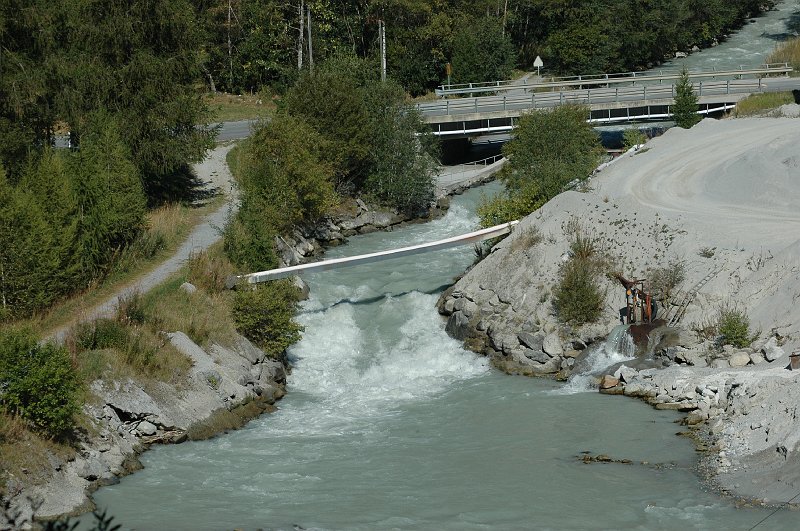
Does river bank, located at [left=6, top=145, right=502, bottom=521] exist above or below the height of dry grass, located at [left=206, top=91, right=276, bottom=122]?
below

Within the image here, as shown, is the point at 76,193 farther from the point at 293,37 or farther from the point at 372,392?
the point at 293,37

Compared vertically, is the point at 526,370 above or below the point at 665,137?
below

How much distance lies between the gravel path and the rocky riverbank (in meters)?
9.09

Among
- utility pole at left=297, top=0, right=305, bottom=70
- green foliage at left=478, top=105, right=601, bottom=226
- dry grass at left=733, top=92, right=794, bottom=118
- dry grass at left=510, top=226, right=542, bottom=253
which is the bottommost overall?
dry grass at left=510, top=226, right=542, bottom=253

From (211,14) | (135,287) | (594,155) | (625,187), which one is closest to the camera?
(135,287)

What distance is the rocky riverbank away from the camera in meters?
26.2

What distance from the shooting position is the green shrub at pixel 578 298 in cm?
3388

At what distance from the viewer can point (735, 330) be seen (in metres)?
31.2

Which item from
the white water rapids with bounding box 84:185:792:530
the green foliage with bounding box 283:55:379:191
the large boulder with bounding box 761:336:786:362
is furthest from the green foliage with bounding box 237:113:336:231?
the large boulder with bounding box 761:336:786:362

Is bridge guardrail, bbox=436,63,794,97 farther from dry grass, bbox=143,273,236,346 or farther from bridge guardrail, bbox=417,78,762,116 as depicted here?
dry grass, bbox=143,273,236,346

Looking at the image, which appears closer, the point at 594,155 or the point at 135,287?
the point at 135,287

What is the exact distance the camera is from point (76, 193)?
3475 centimetres

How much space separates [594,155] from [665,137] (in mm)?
5191

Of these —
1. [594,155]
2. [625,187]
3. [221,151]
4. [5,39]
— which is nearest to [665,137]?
[594,155]
